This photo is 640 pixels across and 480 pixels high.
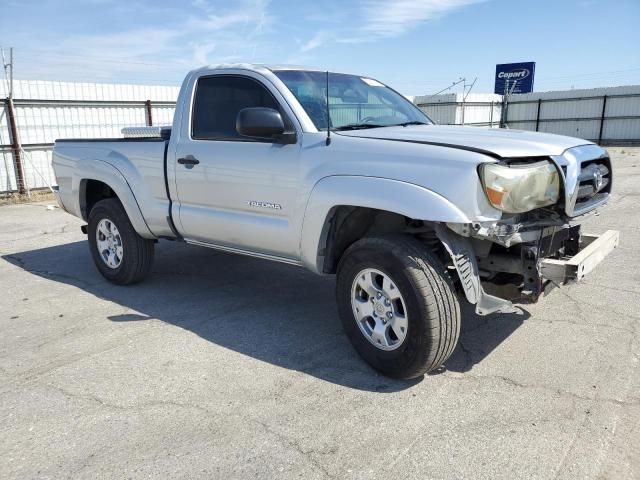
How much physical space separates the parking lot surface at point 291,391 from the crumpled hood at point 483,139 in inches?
57.3

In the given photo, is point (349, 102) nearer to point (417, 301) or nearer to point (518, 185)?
point (518, 185)

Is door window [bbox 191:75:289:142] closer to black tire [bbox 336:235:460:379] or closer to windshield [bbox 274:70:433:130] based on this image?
windshield [bbox 274:70:433:130]

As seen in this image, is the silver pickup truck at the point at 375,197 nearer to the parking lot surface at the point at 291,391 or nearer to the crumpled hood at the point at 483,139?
the crumpled hood at the point at 483,139

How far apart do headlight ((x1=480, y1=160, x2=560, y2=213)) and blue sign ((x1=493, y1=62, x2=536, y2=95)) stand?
32.9 meters

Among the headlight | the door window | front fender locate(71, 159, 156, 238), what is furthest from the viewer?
front fender locate(71, 159, 156, 238)

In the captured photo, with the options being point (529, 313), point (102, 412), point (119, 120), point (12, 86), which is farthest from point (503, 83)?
point (102, 412)

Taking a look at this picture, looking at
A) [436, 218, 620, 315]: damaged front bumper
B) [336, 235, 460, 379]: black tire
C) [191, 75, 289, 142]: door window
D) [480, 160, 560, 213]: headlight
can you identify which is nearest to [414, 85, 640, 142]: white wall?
[191, 75, 289, 142]: door window

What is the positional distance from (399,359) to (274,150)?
5.74ft

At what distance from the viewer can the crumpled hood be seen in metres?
3.29

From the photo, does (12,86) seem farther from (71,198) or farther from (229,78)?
(229,78)

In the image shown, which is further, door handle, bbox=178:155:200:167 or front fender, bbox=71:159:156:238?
front fender, bbox=71:159:156:238

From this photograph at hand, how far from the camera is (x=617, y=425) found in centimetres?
303

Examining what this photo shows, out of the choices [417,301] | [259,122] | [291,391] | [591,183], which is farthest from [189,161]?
[591,183]

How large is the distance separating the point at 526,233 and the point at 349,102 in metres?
1.88
